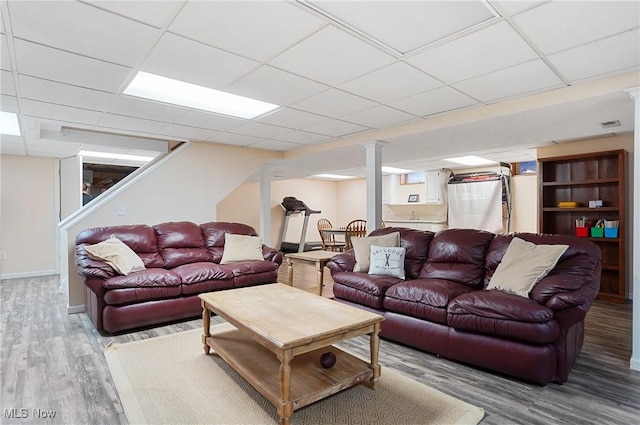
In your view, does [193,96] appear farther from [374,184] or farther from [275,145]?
[374,184]

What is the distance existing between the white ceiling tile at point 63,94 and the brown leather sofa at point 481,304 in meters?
2.87

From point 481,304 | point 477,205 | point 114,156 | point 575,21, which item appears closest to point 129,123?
point 114,156

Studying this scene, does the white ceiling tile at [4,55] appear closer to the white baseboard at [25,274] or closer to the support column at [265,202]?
the support column at [265,202]

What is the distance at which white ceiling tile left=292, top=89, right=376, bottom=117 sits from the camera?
315 centimetres

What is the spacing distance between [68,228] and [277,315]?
3385mm

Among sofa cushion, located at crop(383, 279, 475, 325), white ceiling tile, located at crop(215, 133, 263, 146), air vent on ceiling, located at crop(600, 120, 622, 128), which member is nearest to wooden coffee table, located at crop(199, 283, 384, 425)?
sofa cushion, located at crop(383, 279, 475, 325)

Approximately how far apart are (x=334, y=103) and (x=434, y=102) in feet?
3.13

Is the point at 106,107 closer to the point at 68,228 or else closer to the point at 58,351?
the point at 68,228

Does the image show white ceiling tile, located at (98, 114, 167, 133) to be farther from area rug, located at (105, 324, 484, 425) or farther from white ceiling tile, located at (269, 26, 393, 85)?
area rug, located at (105, 324, 484, 425)

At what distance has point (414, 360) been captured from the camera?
109 inches

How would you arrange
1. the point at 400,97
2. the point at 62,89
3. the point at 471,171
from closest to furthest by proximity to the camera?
the point at 62,89 < the point at 400,97 < the point at 471,171

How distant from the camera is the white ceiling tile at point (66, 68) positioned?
227 cm

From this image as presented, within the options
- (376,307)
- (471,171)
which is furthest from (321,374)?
(471,171)

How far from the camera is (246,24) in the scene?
1.97 meters
